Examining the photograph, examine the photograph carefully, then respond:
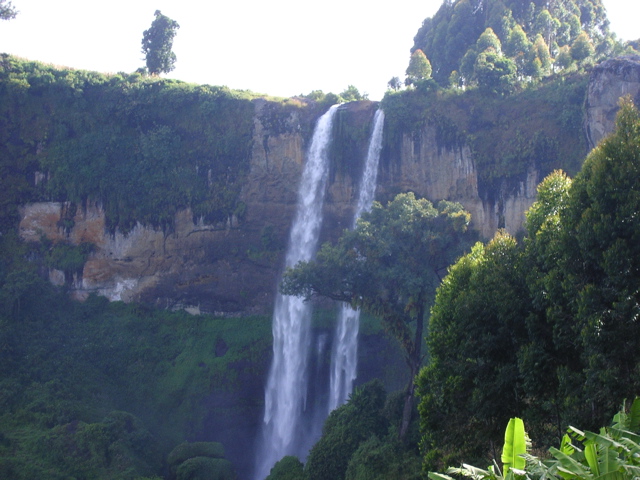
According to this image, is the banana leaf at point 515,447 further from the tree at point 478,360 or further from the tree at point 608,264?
the tree at point 478,360

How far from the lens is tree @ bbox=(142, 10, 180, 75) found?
36.6 meters

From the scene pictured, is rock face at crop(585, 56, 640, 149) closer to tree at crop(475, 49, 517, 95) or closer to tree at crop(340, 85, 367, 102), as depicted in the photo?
tree at crop(475, 49, 517, 95)

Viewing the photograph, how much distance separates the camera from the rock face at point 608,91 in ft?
74.8

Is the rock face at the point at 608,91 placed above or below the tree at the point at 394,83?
below

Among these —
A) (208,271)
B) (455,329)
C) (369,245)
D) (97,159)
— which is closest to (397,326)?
(369,245)

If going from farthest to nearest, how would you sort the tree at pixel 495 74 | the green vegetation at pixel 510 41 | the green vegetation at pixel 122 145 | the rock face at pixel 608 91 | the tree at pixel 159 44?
1. the tree at pixel 159 44
2. the green vegetation at pixel 122 145
3. the green vegetation at pixel 510 41
4. the tree at pixel 495 74
5. the rock face at pixel 608 91

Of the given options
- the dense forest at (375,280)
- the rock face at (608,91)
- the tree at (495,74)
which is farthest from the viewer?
the tree at (495,74)

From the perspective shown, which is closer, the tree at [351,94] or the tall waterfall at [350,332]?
the tall waterfall at [350,332]

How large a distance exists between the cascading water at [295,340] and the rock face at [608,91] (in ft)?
36.9

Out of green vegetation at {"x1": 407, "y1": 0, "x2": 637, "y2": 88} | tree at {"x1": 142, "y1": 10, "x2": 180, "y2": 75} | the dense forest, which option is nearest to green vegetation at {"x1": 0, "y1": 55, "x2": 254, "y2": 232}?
the dense forest

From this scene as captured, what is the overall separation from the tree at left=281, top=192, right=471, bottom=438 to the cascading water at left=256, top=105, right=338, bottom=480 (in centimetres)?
656

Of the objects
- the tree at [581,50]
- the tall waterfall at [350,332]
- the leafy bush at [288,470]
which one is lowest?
the leafy bush at [288,470]

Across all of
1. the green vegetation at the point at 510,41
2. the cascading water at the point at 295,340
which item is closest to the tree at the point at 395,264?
the cascading water at the point at 295,340

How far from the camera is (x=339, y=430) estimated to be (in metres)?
20.0
